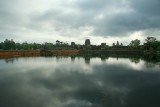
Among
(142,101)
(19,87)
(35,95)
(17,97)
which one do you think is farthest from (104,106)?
(19,87)

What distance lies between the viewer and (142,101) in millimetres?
20359

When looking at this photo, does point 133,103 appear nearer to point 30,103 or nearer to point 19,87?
point 30,103

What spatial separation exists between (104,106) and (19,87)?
1489cm

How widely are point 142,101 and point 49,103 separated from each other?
31.2 ft

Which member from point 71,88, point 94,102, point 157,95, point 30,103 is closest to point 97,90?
point 71,88

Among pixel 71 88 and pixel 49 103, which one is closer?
pixel 49 103

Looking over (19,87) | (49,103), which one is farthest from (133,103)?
(19,87)

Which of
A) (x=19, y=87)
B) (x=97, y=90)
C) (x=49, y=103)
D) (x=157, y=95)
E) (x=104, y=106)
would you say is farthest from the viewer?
(x=19, y=87)

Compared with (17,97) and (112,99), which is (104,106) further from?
(17,97)

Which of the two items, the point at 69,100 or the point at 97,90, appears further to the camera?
the point at 97,90

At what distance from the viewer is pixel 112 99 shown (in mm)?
21062

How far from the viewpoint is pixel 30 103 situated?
20.1 meters

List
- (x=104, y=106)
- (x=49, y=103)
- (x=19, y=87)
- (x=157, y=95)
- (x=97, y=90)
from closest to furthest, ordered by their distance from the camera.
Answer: (x=104, y=106) → (x=49, y=103) → (x=157, y=95) → (x=97, y=90) → (x=19, y=87)

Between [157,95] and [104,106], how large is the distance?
7.67m
